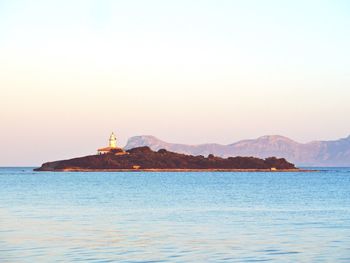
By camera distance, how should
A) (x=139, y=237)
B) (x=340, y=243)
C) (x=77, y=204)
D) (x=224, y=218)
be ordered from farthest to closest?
(x=77, y=204) < (x=224, y=218) < (x=139, y=237) < (x=340, y=243)

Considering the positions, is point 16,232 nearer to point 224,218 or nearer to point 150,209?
point 224,218

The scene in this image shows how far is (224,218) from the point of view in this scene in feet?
128

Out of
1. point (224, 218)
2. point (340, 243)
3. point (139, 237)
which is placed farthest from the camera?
point (224, 218)

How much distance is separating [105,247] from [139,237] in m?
3.31

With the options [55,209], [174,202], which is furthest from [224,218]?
[174,202]

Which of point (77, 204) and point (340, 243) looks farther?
point (77, 204)

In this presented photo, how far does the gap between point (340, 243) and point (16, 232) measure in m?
13.0

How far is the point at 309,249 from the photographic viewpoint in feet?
83.4

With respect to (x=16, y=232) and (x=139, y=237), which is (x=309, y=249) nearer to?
(x=139, y=237)

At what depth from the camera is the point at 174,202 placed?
54.2 meters

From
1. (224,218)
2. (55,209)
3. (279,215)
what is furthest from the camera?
(55,209)

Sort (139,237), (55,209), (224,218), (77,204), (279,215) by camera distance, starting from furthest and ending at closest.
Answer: (77,204), (55,209), (279,215), (224,218), (139,237)

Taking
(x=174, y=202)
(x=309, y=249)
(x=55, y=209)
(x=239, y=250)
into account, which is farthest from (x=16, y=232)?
(x=174, y=202)

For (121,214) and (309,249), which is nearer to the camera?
(309,249)
